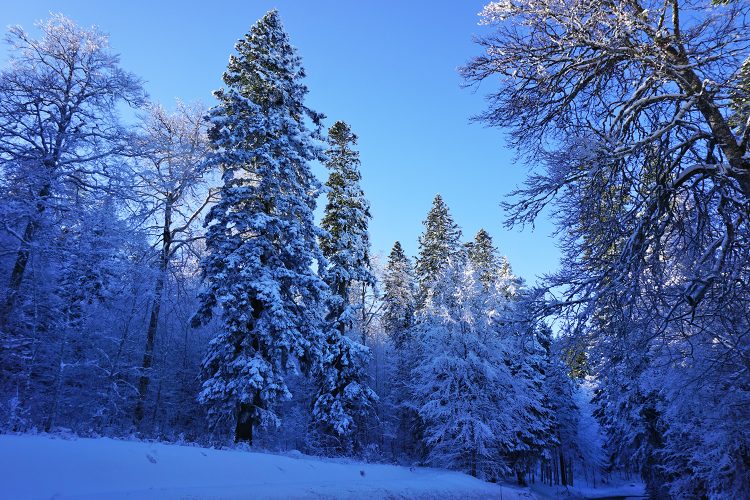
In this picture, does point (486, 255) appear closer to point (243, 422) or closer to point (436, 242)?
point (436, 242)

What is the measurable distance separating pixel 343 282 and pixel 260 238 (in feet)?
27.5

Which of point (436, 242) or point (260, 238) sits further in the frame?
point (436, 242)

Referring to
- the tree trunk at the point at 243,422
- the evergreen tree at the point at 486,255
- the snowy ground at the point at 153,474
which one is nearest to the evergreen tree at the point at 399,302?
the evergreen tree at the point at 486,255

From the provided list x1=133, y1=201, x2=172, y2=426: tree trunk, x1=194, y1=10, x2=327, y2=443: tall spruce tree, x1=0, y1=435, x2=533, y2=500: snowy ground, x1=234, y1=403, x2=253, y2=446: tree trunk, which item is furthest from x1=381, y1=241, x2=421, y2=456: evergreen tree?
x1=0, y1=435, x2=533, y2=500: snowy ground

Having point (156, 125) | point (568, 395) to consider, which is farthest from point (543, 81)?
point (568, 395)

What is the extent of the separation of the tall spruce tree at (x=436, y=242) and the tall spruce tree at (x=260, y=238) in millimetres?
14597

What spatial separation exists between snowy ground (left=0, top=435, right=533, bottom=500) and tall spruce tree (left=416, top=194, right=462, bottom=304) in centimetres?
2171

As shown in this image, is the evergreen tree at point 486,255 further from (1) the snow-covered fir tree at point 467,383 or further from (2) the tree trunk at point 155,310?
(2) the tree trunk at point 155,310

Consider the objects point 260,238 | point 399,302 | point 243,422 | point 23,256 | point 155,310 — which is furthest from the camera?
point 399,302

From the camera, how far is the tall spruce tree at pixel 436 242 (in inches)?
1185

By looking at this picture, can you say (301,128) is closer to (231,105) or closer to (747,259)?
(231,105)

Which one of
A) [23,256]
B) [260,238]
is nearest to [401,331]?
[260,238]

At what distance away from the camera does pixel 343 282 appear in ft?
73.4

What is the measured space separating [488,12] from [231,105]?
11.4 m
